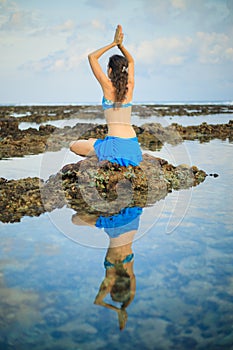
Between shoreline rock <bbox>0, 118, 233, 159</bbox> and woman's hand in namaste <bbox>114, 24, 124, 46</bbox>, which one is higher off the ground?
woman's hand in namaste <bbox>114, 24, 124, 46</bbox>

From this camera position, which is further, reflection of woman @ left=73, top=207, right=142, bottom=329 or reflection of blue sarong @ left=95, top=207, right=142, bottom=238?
reflection of blue sarong @ left=95, top=207, right=142, bottom=238

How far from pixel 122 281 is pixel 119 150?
3451mm

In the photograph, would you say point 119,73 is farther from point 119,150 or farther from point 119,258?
point 119,258

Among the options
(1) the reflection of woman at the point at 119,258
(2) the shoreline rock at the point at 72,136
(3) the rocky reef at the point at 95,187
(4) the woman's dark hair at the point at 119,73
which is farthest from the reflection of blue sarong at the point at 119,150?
(2) the shoreline rock at the point at 72,136

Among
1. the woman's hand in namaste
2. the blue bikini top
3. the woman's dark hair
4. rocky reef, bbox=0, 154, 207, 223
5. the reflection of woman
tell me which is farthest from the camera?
the blue bikini top

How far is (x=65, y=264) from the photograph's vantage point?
143 inches

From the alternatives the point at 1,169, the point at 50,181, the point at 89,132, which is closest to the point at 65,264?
the point at 50,181

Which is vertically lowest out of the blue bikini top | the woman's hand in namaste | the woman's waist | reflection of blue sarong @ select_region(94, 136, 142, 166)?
reflection of blue sarong @ select_region(94, 136, 142, 166)

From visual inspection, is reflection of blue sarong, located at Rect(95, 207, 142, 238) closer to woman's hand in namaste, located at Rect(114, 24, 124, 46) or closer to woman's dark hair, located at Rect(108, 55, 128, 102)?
woman's dark hair, located at Rect(108, 55, 128, 102)

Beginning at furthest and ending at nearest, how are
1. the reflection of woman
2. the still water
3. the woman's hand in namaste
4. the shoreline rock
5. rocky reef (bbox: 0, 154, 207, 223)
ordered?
1. the shoreline rock
2. the woman's hand in namaste
3. rocky reef (bbox: 0, 154, 207, 223)
4. the reflection of woman
5. the still water

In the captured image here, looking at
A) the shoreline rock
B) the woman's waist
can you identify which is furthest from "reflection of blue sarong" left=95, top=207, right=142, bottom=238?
the shoreline rock

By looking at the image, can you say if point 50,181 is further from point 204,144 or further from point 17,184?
point 204,144

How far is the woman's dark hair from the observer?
612cm

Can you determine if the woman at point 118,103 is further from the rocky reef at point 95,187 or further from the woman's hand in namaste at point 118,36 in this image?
the rocky reef at point 95,187
